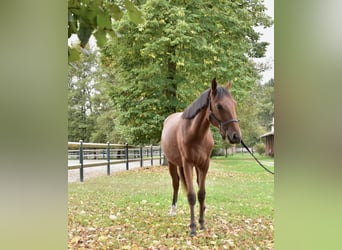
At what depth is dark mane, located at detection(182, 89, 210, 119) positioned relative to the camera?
1.53 metres

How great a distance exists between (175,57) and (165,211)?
0.74 metres

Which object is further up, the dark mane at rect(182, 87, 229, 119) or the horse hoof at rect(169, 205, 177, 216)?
the dark mane at rect(182, 87, 229, 119)

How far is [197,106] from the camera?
1.55 m

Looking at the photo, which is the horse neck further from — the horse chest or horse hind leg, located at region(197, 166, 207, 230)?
horse hind leg, located at region(197, 166, 207, 230)

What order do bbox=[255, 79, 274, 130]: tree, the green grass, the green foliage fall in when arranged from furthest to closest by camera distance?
1. the green grass
2. bbox=[255, 79, 274, 130]: tree
3. the green foliage

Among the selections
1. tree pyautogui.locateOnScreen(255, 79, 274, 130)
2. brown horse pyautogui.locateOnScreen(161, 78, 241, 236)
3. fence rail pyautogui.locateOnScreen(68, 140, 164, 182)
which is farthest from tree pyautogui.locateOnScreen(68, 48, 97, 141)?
tree pyautogui.locateOnScreen(255, 79, 274, 130)

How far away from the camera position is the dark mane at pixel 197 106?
1.53m

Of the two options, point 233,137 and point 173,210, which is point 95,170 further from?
point 233,137

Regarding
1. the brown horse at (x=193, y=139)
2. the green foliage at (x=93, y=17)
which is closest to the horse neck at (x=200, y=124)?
the brown horse at (x=193, y=139)

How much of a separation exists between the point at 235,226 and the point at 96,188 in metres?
0.69

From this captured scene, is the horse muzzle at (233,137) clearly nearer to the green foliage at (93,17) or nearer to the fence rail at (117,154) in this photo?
the fence rail at (117,154)

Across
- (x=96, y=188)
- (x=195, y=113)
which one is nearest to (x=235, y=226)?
(x=195, y=113)

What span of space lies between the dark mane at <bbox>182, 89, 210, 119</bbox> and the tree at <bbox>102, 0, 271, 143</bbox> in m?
0.03

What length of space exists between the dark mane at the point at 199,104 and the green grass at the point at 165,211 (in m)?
0.24
